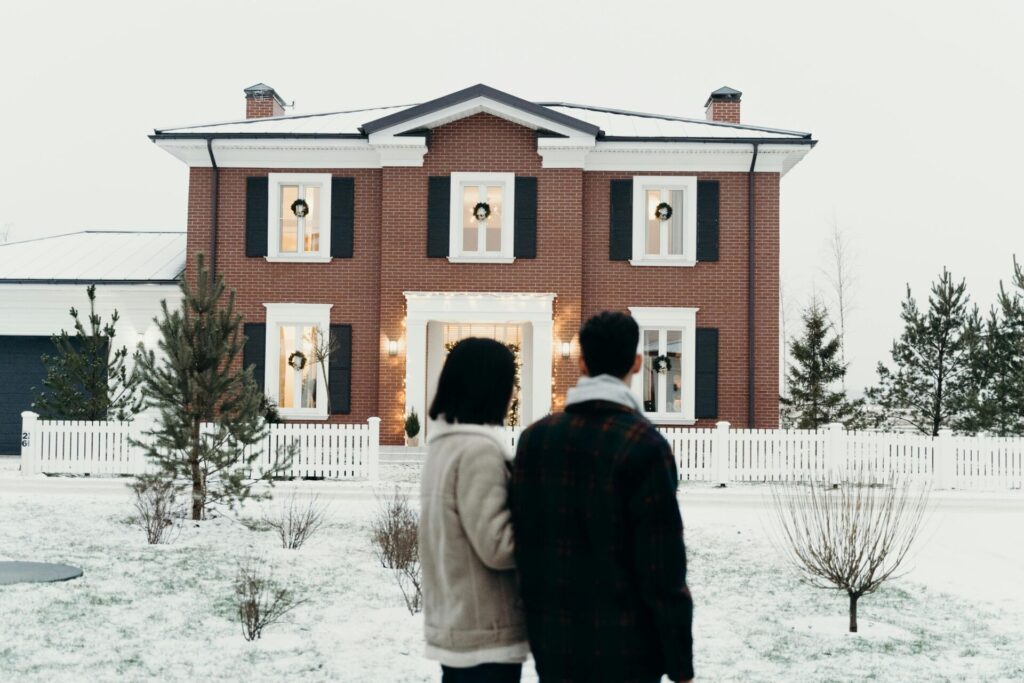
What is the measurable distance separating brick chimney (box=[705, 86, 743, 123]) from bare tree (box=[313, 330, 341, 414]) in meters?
9.41

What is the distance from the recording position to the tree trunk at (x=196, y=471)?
10.1 metres

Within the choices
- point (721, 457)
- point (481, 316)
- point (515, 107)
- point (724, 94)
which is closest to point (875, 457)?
point (721, 457)

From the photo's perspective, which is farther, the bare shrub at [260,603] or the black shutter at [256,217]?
the black shutter at [256,217]

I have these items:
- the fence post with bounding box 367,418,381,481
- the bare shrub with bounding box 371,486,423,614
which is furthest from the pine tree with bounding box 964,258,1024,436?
the bare shrub with bounding box 371,486,423,614

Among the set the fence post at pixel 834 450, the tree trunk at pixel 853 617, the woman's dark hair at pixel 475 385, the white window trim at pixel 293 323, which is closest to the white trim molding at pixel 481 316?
the white window trim at pixel 293 323

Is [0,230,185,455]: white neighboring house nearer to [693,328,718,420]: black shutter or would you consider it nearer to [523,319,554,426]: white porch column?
[523,319,554,426]: white porch column

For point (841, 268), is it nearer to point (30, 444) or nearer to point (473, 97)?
point (473, 97)

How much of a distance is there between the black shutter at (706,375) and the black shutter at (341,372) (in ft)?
21.1

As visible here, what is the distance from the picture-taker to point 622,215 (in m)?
18.1

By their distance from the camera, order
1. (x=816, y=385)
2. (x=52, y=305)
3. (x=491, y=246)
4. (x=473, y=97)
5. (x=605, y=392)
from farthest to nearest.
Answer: (x=816, y=385)
(x=52, y=305)
(x=491, y=246)
(x=473, y=97)
(x=605, y=392)

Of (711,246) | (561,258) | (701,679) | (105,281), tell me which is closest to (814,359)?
(711,246)

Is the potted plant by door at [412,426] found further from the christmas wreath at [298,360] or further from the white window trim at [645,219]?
the white window trim at [645,219]

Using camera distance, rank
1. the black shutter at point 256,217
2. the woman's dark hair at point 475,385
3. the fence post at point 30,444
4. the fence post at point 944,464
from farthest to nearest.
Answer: the black shutter at point 256,217, the fence post at point 30,444, the fence post at point 944,464, the woman's dark hair at point 475,385

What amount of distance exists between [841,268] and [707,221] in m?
18.5
